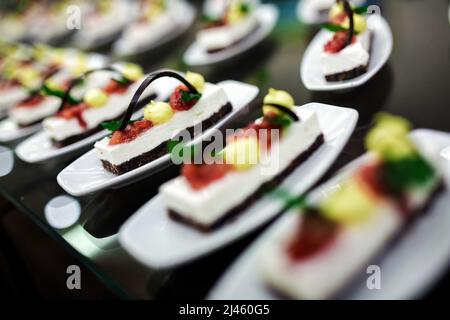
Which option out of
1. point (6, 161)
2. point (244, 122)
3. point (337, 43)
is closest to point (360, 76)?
point (337, 43)

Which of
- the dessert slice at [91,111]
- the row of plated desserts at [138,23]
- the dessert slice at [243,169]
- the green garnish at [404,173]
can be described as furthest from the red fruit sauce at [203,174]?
the row of plated desserts at [138,23]

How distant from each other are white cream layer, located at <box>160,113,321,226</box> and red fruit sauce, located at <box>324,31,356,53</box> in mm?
789

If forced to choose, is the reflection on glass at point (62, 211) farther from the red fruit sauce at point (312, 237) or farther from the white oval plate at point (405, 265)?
the red fruit sauce at point (312, 237)

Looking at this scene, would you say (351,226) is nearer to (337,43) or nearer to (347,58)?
(347,58)

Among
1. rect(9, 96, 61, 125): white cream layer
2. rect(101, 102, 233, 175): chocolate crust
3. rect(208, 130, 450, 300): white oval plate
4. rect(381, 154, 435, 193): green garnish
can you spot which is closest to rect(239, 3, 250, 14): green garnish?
rect(101, 102, 233, 175): chocolate crust

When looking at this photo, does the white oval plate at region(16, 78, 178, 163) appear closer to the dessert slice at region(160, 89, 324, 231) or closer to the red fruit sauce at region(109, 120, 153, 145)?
the red fruit sauce at region(109, 120, 153, 145)

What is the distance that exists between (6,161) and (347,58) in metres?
2.11

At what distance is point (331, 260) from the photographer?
119 centimetres

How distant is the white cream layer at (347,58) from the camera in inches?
89.8

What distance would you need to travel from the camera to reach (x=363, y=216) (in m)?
1.22

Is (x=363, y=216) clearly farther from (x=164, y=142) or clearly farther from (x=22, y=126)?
(x=22, y=126)

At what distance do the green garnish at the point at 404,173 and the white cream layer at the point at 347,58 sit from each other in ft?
3.63

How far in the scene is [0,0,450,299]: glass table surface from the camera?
5.03ft

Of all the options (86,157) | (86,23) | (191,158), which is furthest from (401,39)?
(86,23)
